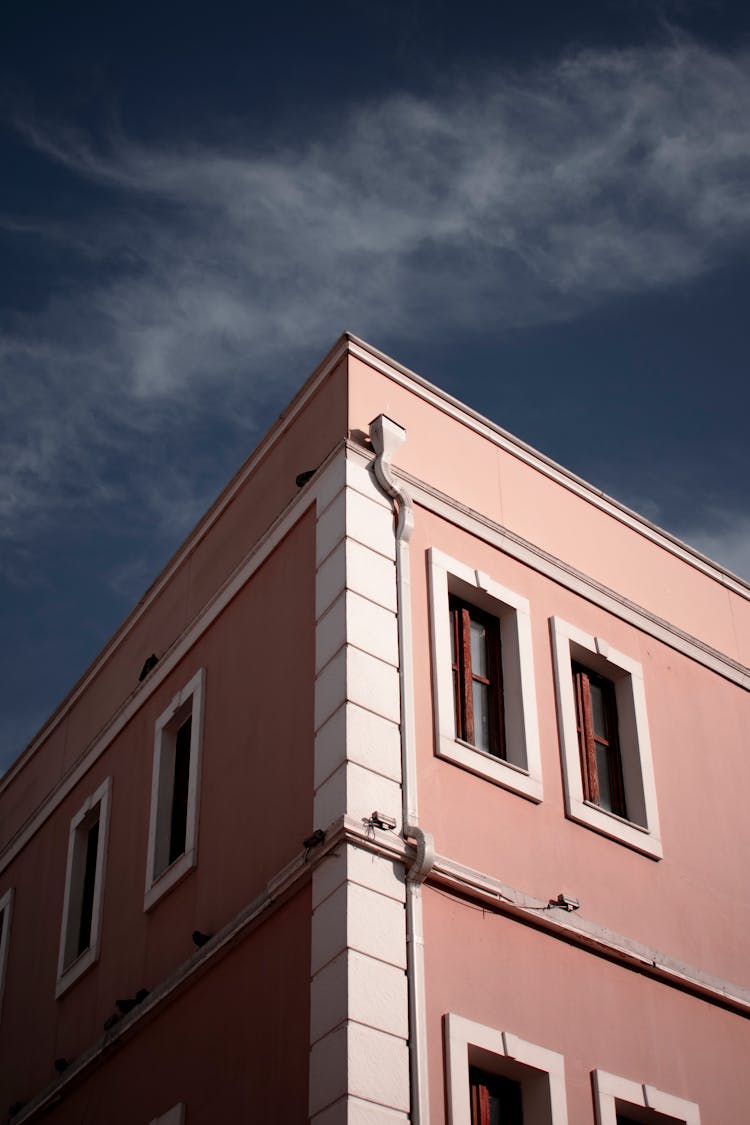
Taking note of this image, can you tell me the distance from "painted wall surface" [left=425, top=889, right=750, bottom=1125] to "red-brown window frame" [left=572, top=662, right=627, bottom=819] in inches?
72.4

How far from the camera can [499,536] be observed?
15.8 meters

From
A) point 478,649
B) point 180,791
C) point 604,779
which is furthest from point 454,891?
point 180,791

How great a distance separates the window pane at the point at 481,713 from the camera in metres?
14.6

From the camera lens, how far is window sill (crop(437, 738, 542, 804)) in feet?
45.2

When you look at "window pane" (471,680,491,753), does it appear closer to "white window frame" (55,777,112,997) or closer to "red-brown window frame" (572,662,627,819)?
"red-brown window frame" (572,662,627,819)

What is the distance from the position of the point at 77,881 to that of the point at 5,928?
2.15m

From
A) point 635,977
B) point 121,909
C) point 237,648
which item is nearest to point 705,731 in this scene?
point 635,977

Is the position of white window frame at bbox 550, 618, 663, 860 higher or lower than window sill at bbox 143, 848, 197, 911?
higher

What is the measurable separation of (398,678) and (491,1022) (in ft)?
9.18

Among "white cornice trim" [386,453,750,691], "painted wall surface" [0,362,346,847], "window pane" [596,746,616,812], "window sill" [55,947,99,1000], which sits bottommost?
"window sill" [55,947,99,1000]

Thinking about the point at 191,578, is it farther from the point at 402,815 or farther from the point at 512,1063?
the point at 512,1063

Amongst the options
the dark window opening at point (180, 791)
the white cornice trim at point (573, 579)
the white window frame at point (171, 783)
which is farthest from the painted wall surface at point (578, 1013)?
the white cornice trim at point (573, 579)

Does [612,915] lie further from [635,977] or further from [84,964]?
[84,964]

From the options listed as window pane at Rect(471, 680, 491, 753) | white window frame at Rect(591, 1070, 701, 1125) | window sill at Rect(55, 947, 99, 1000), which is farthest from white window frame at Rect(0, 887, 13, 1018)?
white window frame at Rect(591, 1070, 701, 1125)
